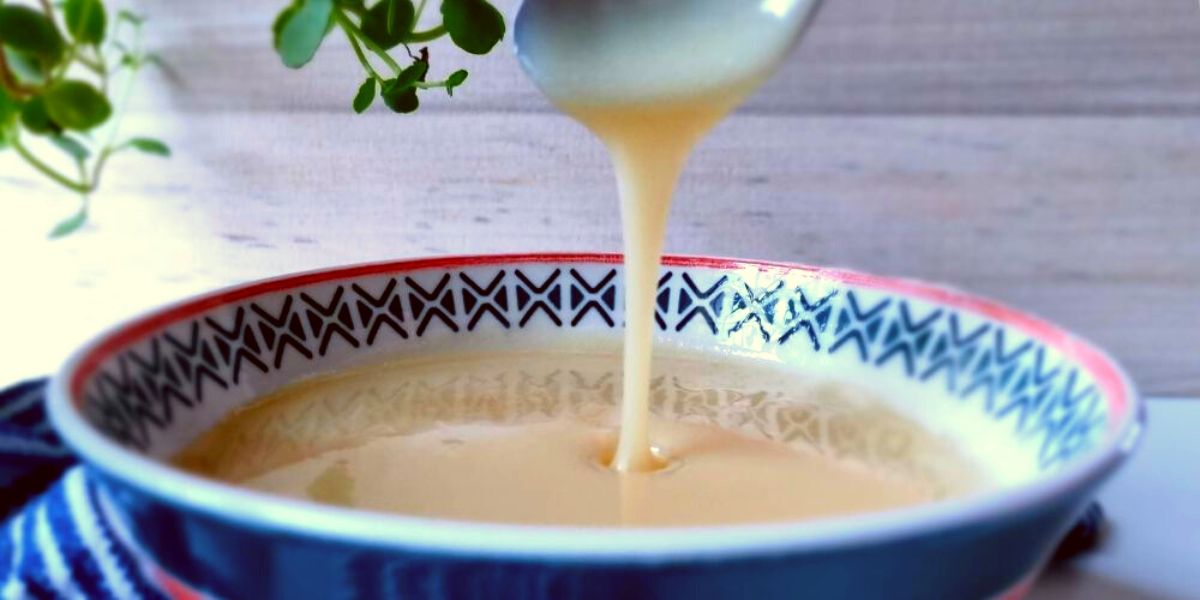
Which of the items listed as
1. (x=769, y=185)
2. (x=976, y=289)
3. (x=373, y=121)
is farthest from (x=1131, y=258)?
(x=373, y=121)

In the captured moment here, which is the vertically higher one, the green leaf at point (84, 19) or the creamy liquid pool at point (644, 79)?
the green leaf at point (84, 19)

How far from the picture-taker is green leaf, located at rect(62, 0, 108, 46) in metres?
0.53

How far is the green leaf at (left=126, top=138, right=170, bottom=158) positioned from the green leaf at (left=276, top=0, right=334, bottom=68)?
29 cm

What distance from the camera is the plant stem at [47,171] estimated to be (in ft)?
1.71

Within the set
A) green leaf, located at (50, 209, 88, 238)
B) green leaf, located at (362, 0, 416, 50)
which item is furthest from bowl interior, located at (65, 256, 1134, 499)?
green leaf, located at (50, 209, 88, 238)

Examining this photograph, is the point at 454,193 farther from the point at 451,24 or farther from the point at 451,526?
the point at 451,526

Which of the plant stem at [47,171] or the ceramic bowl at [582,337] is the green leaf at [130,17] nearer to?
the plant stem at [47,171]

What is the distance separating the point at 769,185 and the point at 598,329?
0.43 ft

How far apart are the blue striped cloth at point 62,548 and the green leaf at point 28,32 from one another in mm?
181

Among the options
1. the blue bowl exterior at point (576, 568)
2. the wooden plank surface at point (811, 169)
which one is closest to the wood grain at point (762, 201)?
the wooden plank surface at point (811, 169)

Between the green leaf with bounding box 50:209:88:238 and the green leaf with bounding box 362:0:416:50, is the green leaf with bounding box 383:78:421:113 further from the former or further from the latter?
the green leaf with bounding box 50:209:88:238

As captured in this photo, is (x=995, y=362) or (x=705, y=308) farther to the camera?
(x=705, y=308)

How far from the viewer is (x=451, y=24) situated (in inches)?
17.5

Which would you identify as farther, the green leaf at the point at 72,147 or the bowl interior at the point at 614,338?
the green leaf at the point at 72,147
